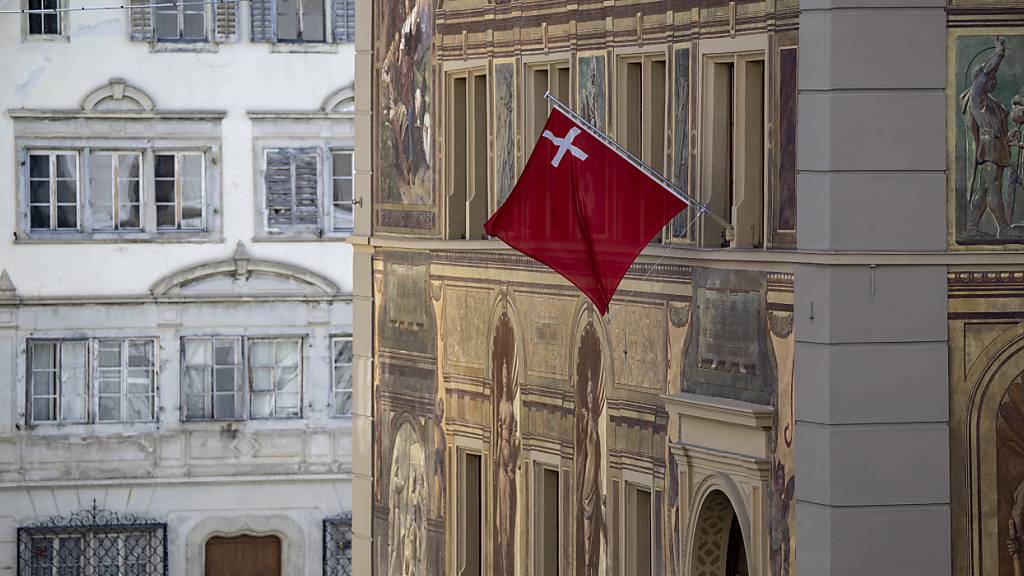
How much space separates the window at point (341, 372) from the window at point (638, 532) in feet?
67.2

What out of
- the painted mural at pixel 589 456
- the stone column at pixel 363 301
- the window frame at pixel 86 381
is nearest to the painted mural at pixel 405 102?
the stone column at pixel 363 301

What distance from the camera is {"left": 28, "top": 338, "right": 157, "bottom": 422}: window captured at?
142 ft

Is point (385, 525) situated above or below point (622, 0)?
below

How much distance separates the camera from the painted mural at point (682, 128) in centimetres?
2294

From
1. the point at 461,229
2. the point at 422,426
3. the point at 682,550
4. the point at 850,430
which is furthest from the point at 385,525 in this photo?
the point at 850,430

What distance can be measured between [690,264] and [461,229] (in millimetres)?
5844

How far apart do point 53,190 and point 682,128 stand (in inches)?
868

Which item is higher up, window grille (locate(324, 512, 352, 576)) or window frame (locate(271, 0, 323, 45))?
window frame (locate(271, 0, 323, 45))

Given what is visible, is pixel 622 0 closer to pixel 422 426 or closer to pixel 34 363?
pixel 422 426

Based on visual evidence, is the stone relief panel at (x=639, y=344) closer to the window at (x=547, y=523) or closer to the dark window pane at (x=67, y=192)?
the window at (x=547, y=523)

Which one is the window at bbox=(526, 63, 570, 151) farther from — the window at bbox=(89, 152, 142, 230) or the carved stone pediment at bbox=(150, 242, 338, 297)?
the window at bbox=(89, 152, 142, 230)

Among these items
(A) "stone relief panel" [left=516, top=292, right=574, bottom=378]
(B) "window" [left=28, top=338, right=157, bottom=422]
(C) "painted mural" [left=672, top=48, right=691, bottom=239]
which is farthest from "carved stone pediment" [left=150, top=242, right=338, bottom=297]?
(C) "painted mural" [left=672, top=48, right=691, bottom=239]

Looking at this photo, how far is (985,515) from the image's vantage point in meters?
20.6

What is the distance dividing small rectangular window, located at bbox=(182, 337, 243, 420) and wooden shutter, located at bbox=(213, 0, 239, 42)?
477cm
